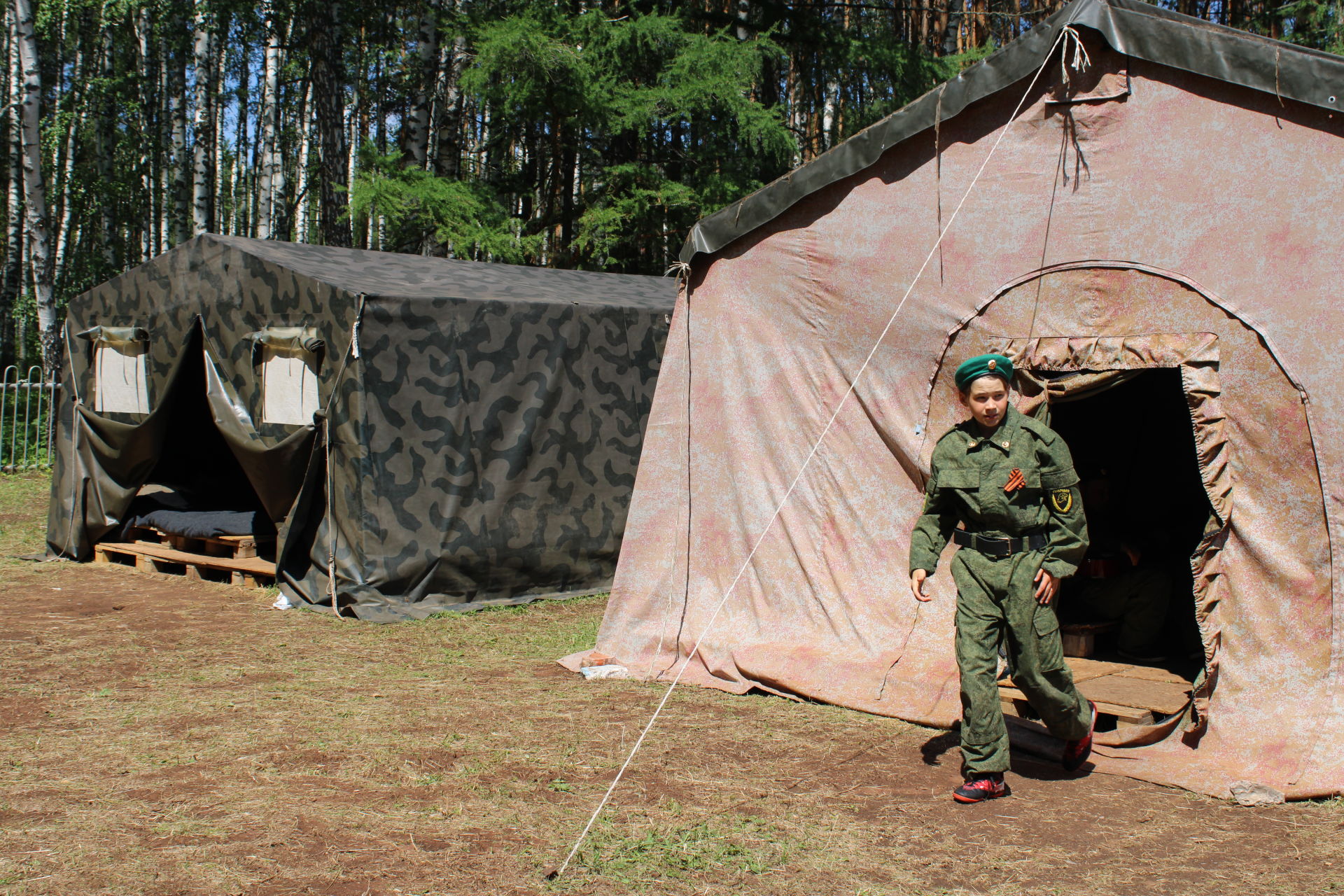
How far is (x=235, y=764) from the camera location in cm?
484

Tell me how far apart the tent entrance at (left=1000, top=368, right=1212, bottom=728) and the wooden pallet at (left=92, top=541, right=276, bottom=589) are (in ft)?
20.0

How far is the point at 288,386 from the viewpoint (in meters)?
8.57

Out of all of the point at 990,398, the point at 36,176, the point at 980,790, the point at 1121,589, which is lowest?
the point at 980,790

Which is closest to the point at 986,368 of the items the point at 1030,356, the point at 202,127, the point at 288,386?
the point at 1030,356

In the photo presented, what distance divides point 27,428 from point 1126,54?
16103 mm

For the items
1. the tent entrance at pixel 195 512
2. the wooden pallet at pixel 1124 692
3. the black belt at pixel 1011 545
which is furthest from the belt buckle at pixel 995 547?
the tent entrance at pixel 195 512

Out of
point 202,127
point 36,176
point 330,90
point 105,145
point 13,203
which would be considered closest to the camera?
point 36,176

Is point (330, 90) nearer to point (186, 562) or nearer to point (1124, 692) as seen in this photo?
point (186, 562)

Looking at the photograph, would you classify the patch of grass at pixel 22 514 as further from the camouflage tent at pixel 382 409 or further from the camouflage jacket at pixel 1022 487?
the camouflage jacket at pixel 1022 487

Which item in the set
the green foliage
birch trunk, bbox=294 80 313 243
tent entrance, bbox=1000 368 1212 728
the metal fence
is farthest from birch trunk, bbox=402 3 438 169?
tent entrance, bbox=1000 368 1212 728

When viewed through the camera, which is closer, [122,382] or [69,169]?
[122,382]

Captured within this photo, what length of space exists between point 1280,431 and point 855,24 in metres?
17.8

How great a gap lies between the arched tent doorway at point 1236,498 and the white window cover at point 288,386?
18.6 feet

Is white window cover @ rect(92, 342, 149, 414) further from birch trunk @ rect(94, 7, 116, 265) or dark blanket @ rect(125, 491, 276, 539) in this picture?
birch trunk @ rect(94, 7, 116, 265)
